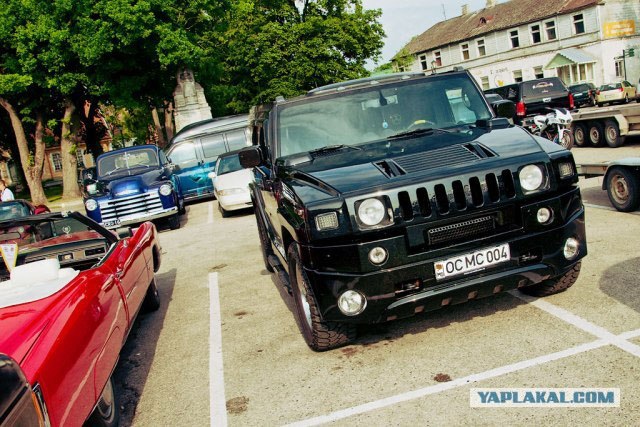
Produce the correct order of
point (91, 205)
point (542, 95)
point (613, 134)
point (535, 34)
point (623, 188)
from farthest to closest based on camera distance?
point (535, 34)
point (542, 95)
point (613, 134)
point (91, 205)
point (623, 188)

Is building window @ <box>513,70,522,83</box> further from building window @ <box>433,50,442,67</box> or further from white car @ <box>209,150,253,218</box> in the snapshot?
→ white car @ <box>209,150,253,218</box>

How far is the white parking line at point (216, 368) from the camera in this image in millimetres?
4043

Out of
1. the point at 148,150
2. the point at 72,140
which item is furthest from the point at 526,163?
the point at 72,140

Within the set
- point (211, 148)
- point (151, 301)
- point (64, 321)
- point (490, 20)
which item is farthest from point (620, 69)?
point (64, 321)

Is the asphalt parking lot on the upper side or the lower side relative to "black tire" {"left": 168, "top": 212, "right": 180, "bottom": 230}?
lower

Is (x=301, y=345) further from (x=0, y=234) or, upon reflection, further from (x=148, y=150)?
(x=148, y=150)

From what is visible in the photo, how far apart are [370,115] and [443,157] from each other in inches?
46.1

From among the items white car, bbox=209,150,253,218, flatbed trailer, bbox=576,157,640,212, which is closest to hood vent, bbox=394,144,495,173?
flatbed trailer, bbox=576,157,640,212

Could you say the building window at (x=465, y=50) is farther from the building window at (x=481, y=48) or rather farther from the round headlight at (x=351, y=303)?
the round headlight at (x=351, y=303)

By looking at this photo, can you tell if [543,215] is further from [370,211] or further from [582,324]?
[370,211]

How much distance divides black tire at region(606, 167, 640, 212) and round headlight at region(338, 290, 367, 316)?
5.51m

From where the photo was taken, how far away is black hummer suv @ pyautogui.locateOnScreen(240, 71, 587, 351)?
13.7 feet

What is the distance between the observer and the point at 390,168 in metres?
4.48

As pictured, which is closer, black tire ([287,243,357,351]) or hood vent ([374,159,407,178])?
hood vent ([374,159,407,178])
